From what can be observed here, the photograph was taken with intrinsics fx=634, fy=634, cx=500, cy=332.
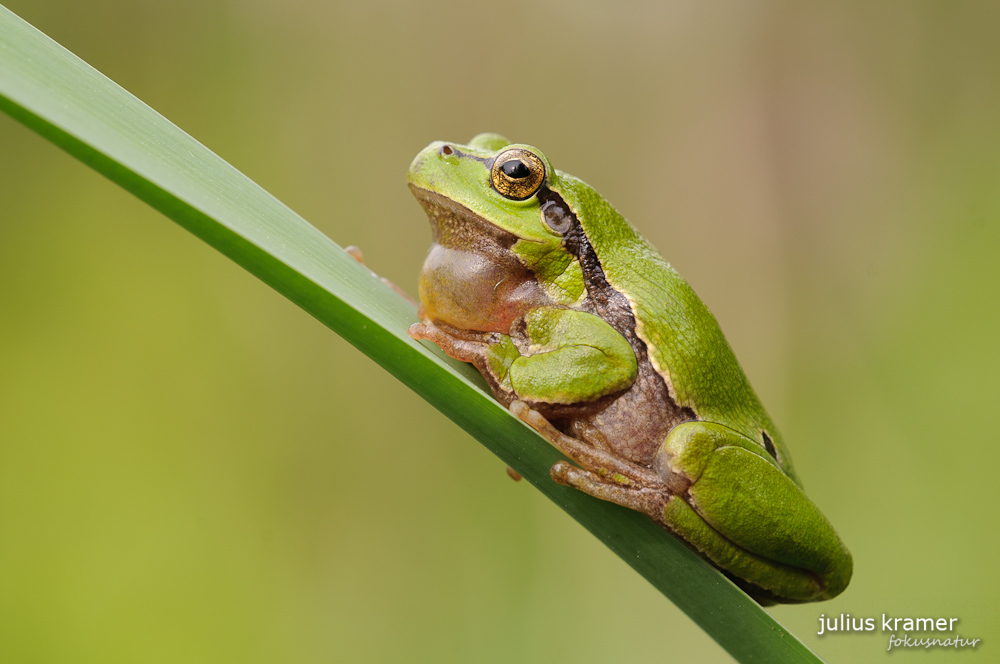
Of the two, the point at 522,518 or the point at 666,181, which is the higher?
the point at 666,181

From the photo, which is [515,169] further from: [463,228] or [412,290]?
[412,290]

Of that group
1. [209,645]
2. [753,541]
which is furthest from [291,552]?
[753,541]

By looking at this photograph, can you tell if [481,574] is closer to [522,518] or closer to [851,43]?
[522,518]

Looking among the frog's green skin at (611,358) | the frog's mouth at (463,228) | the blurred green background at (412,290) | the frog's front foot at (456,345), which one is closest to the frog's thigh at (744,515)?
the frog's green skin at (611,358)

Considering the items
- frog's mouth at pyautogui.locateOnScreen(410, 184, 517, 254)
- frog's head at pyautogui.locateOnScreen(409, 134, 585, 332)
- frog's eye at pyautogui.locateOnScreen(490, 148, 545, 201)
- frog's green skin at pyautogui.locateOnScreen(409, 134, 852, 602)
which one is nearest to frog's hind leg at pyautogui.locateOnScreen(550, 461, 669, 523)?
frog's green skin at pyautogui.locateOnScreen(409, 134, 852, 602)

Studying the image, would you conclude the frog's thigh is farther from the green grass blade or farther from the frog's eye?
the frog's eye

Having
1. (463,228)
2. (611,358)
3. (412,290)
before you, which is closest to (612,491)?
(611,358)
